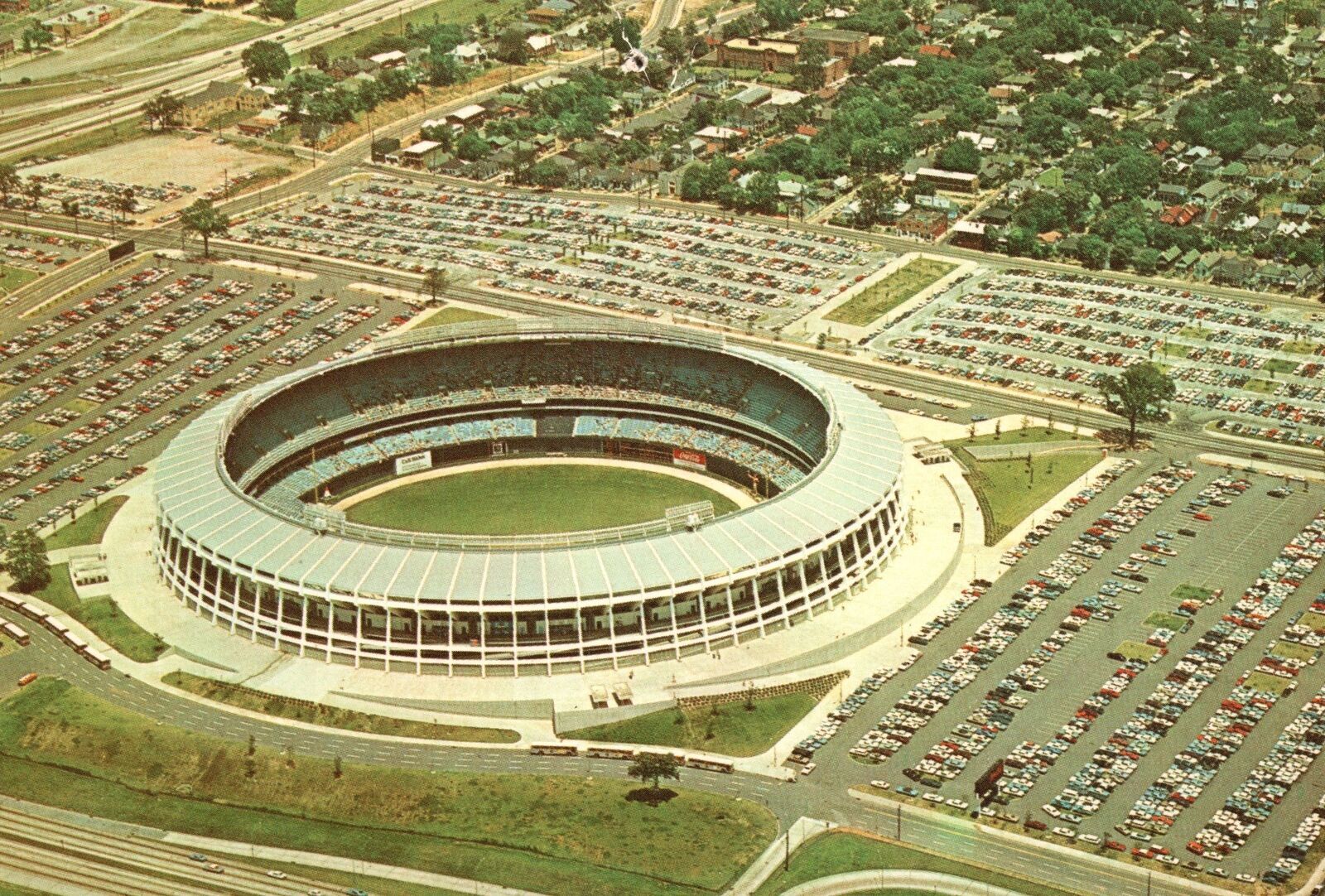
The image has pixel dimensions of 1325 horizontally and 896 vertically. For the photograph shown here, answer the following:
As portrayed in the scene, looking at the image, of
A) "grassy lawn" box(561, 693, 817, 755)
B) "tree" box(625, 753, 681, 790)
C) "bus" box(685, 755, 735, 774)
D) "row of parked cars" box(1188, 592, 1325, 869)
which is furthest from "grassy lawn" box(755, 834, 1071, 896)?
"grassy lawn" box(561, 693, 817, 755)

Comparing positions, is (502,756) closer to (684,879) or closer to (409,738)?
(409,738)

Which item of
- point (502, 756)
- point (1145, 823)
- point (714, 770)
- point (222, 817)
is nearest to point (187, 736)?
point (222, 817)

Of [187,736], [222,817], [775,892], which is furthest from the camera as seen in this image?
[187,736]

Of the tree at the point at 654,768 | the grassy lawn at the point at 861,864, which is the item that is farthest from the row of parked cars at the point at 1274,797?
the tree at the point at 654,768

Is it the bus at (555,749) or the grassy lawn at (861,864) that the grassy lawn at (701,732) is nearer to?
the bus at (555,749)

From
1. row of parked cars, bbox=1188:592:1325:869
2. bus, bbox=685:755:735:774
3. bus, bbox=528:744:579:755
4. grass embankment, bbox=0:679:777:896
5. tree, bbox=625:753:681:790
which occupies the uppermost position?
tree, bbox=625:753:681:790

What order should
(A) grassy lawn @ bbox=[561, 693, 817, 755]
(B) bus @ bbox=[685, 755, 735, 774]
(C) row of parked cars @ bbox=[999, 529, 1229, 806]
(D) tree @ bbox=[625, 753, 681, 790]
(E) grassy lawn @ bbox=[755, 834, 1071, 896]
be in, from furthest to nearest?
(A) grassy lawn @ bbox=[561, 693, 817, 755], (B) bus @ bbox=[685, 755, 735, 774], (D) tree @ bbox=[625, 753, 681, 790], (C) row of parked cars @ bbox=[999, 529, 1229, 806], (E) grassy lawn @ bbox=[755, 834, 1071, 896]

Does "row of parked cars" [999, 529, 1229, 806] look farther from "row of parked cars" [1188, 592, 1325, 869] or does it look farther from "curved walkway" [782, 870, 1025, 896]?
"curved walkway" [782, 870, 1025, 896]
